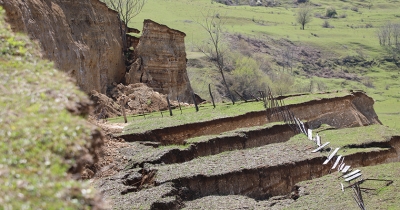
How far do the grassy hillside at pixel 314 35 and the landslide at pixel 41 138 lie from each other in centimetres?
4631

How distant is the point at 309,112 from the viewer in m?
36.8

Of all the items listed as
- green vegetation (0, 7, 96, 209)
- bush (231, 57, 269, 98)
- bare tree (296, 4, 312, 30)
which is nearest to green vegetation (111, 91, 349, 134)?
green vegetation (0, 7, 96, 209)

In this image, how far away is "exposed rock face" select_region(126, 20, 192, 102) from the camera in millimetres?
42406

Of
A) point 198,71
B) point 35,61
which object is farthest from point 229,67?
point 35,61

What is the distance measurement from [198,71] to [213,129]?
3517 centimetres

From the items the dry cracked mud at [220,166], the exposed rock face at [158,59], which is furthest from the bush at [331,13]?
the dry cracked mud at [220,166]

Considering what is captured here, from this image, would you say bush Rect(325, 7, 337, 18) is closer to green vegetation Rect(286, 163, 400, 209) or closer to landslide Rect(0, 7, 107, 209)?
green vegetation Rect(286, 163, 400, 209)

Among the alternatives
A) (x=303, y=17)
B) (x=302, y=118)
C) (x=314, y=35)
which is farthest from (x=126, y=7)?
(x=303, y=17)

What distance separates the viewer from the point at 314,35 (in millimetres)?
98125

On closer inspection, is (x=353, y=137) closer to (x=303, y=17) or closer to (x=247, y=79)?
(x=247, y=79)

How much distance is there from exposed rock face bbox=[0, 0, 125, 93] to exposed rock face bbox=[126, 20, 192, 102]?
1320mm

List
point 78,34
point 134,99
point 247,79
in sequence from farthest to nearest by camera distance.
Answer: point 247,79 < point 134,99 < point 78,34

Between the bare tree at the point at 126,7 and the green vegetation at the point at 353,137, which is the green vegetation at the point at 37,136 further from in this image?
the bare tree at the point at 126,7

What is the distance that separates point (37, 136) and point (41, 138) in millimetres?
76
